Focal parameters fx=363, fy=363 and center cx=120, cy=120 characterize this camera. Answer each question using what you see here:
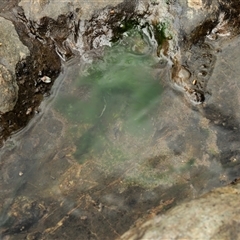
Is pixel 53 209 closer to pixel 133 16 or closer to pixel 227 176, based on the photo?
pixel 227 176

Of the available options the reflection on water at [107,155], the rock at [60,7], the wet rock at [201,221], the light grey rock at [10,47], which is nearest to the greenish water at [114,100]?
the reflection on water at [107,155]

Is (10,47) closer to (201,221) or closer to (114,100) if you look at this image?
(114,100)

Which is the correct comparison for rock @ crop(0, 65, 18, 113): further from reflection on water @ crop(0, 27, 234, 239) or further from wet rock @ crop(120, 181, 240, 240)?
wet rock @ crop(120, 181, 240, 240)

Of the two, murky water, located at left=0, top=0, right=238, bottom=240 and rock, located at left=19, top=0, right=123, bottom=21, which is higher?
rock, located at left=19, top=0, right=123, bottom=21

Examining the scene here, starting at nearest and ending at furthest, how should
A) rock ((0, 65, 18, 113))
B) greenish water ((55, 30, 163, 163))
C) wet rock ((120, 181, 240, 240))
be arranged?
wet rock ((120, 181, 240, 240)) → rock ((0, 65, 18, 113)) → greenish water ((55, 30, 163, 163))

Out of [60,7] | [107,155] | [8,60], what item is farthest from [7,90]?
[107,155]

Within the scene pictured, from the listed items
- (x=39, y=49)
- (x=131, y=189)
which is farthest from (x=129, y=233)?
(x=39, y=49)

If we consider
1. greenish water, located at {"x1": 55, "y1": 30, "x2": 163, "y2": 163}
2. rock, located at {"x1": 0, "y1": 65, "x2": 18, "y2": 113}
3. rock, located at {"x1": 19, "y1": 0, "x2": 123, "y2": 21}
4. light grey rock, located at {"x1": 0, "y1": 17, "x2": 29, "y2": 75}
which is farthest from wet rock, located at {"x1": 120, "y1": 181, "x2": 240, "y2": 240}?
rock, located at {"x1": 19, "y1": 0, "x2": 123, "y2": 21}
